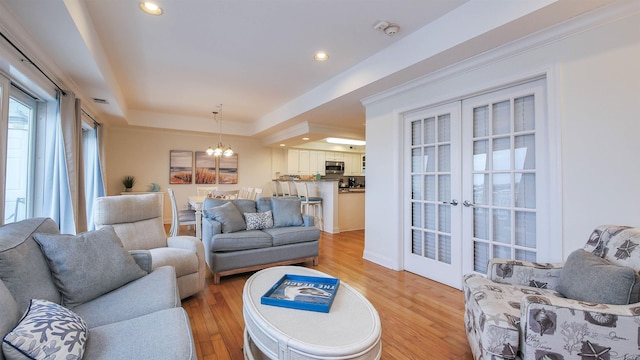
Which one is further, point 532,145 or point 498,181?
point 498,181

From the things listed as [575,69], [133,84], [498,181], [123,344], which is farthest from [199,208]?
[575,69]

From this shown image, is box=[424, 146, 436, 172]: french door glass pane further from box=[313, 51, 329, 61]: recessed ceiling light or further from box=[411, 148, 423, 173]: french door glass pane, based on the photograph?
box=[313, 51, 329, 61]: recessed ceiling light

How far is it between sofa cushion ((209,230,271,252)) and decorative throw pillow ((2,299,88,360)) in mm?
1914

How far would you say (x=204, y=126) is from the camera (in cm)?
646

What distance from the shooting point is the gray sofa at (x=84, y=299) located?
0.99 meters

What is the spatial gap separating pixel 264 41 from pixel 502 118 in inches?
100

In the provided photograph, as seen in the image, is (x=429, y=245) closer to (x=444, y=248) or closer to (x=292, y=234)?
(x=444, y=248)

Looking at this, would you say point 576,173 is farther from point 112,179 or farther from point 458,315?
point 112,179

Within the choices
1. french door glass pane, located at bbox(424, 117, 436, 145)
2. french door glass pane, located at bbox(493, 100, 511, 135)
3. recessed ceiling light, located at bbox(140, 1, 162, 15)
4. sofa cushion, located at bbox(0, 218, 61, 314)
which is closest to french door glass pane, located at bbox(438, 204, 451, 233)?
french door glass pane, located at bbox(424, 117, 436, 145)

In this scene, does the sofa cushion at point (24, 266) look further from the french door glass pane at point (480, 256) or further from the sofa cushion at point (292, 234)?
the french door glass pane at point (480, 256)

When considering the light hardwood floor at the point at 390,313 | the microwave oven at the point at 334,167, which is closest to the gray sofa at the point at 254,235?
the light hardwood floor at the point at 390,313

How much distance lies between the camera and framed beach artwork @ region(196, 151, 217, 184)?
698 centimetres

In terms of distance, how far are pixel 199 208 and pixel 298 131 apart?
271cm

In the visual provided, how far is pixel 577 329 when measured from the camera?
1.23 m
